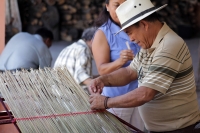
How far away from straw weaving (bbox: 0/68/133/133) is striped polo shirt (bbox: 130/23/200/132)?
9.4 inches

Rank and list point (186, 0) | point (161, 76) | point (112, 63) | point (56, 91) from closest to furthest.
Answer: point (161, 76)
point (56, 91)
point (112, 63)
point (186, 0)

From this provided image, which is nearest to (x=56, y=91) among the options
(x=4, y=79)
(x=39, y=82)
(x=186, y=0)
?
(x=39, y=82)

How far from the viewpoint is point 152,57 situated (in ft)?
6.45

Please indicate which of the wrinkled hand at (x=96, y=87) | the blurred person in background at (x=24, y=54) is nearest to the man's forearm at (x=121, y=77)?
the wrinkled hand at (x=96, y=87)

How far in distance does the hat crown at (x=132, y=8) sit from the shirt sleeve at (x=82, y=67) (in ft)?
4.41

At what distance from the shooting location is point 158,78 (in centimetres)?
181

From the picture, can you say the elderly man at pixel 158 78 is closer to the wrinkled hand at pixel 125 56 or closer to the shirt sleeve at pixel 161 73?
the shirt sleeve at pixel 161 73

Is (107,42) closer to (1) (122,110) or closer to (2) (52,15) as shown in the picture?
(1) (122,110)

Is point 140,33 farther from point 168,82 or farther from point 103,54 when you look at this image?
point 103,54

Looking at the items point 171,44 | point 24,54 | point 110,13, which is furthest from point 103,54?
point 24,54

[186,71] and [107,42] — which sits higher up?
[107,42]

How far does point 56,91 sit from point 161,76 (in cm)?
62

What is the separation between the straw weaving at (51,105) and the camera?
184cm

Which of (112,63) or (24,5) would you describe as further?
(24,5)
